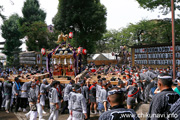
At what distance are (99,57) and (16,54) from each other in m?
21.3

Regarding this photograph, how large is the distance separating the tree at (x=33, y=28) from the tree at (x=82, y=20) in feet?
9.99

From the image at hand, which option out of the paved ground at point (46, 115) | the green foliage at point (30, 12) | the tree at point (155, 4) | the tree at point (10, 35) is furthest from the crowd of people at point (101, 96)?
the green foliage at point (30, 12)

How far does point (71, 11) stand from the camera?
27.5 m

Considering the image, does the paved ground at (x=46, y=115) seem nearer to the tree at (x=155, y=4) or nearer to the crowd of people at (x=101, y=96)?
the crowd of people at (x=101, y=96)

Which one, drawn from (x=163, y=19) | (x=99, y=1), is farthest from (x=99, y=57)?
(x=163, y=19)

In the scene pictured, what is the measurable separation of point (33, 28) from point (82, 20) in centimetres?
878

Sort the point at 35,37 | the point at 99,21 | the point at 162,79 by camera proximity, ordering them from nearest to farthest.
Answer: the point at 162,79 → the point at 99,21 → the point at 35,37

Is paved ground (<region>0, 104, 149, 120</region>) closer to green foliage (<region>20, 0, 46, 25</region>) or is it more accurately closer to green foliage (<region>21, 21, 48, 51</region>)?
green foliage (<region>21, 21, 48, 51</region>)

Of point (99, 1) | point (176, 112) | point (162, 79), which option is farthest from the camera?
point (99, 1)

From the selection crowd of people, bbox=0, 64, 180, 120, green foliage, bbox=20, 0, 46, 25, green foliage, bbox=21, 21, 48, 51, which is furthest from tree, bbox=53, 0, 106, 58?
crowd of people, bbox=0, 64, 180, 120

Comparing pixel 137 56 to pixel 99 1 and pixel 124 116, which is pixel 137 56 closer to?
pixel 99 1

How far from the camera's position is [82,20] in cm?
2661

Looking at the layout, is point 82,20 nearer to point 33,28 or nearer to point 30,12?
point 33,28

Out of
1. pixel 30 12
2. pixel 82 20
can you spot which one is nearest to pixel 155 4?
pixel 82 20
